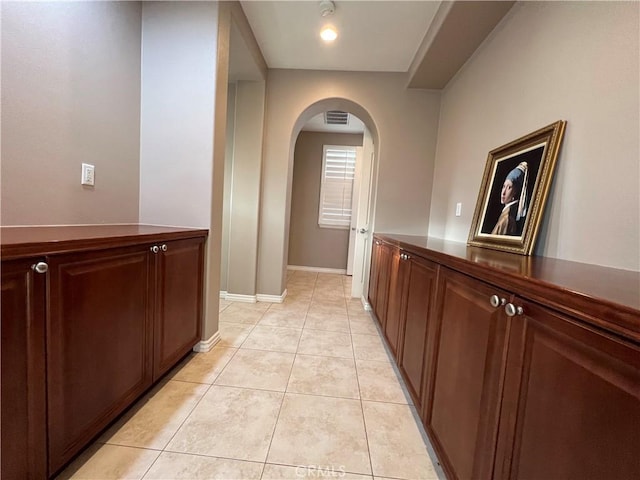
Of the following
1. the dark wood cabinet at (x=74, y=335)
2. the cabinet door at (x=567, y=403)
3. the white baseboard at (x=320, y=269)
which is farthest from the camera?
the white baseboard at (x=320, y=269)

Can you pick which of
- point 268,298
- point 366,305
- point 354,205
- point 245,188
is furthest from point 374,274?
point 354,205

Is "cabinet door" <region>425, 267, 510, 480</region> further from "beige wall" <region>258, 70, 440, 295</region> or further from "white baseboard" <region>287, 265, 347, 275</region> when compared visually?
"white baseboard" <region>287, 265, 347, 275</region>

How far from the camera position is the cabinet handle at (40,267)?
0.78 meters

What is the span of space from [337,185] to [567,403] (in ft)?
15.2

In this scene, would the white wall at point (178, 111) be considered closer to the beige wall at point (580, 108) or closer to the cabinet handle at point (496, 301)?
the cabinet handle at point (496, 301)

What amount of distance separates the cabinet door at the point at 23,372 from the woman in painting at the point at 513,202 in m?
1.95

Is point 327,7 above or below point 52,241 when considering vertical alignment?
above

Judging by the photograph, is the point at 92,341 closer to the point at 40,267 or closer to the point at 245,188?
the point at 40,267

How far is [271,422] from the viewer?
1.32 meters

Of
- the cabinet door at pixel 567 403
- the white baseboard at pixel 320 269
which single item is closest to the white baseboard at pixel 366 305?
the white baseboard at pixel 320 269

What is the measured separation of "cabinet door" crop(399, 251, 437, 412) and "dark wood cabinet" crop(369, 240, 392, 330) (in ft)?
1.76

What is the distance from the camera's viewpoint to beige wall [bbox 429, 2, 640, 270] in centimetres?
97

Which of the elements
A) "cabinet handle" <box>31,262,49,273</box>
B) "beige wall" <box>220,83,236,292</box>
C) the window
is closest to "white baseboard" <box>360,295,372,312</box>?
"beige wall" <box>220,83,236,292</box>

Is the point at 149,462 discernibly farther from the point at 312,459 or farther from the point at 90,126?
the point at 90,126
